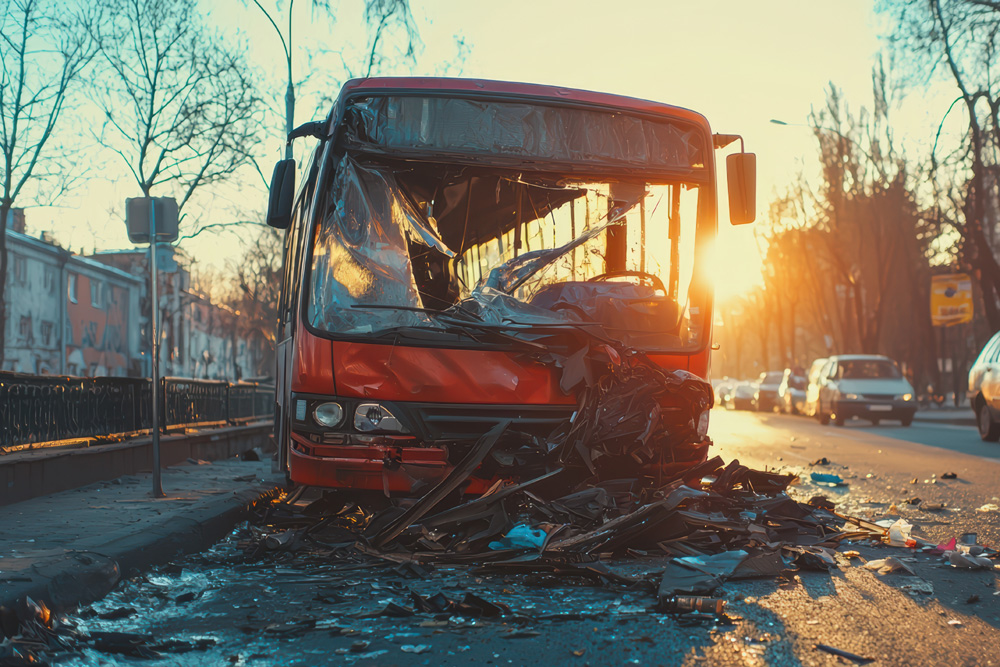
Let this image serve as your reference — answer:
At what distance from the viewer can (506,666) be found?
3.37 metres

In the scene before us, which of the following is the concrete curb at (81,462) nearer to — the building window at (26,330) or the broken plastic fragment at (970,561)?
the broken plastic fragment at (970,561)

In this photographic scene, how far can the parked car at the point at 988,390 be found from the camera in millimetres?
16016

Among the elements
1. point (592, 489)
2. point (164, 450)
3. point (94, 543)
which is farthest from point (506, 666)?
point (164, 450)

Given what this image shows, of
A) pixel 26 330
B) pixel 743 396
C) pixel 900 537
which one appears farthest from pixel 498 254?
pixel 26 330

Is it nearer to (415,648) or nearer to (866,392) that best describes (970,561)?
(415,648)

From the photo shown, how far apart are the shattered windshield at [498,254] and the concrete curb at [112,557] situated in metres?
1.55

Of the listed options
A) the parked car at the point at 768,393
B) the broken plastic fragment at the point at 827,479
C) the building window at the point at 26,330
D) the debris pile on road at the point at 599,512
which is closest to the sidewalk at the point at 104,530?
the debris pile on road at the point at 599,512

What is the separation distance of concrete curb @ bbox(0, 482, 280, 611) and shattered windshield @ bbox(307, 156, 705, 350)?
5.09 ft

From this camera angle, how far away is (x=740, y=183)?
696 centimetres

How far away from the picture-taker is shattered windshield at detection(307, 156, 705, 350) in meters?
6.16

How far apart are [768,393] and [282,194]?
38.0 m

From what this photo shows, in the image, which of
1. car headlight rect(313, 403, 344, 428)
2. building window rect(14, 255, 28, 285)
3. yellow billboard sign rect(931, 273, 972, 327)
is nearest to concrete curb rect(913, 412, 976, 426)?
yellow billboard sign rect(931, 273, 972, 327)

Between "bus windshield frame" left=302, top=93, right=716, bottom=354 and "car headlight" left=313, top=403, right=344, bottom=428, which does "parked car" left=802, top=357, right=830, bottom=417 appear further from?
"car headlight" left=313, top=403, right=344, bottom=428

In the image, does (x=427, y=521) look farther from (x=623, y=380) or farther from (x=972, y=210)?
(x=972, y=210)
